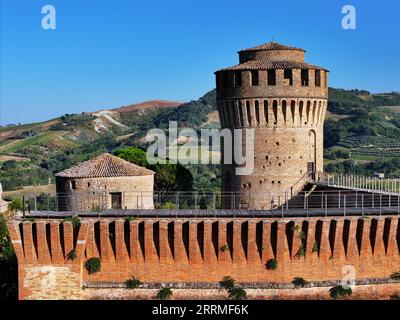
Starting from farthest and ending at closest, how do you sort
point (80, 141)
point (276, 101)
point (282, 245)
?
point (80, 141) → point (276, 101) → point (282, 245)

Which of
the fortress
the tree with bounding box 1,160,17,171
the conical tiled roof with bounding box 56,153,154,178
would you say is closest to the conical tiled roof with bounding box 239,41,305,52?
the conical tiled roof with bounding box 56,153,154,178

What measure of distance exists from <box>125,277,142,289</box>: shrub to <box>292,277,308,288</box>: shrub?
228 inches

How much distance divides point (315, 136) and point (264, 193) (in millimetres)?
4469

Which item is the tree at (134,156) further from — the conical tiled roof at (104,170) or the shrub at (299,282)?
Answer: the shrub at (299,282)

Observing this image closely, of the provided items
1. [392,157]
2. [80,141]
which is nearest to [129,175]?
[392,157]

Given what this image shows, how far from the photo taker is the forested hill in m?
104

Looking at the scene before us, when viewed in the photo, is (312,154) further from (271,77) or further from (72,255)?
(72,255)

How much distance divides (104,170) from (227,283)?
12820 mm

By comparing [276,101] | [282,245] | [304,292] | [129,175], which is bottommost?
[304,292]

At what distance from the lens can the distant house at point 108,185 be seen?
37.0 metres

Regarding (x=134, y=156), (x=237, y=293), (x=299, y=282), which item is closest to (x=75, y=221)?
(x=237, y=293)

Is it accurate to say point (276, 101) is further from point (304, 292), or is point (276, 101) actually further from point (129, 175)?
point (304, 292)

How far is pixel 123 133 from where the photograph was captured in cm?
15400

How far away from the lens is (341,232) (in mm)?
27375
